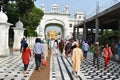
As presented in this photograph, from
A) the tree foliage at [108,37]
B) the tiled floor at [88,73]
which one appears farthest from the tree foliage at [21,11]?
the tiled floor at [88,73]

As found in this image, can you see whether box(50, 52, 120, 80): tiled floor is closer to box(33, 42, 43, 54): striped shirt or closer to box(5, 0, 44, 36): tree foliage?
box(33, 42, 43, 54): striped shirt

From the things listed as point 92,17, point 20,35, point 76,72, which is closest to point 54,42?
point 20,35

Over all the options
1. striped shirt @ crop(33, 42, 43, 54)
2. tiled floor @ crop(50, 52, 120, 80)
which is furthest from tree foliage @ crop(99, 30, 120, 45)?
striped shirt @ crop(33, 42, 43, 54)

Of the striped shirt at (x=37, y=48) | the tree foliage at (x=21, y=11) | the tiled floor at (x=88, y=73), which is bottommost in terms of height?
the tiled floor at (x=88, y=73)

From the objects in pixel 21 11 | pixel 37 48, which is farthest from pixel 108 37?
pixel 37 48

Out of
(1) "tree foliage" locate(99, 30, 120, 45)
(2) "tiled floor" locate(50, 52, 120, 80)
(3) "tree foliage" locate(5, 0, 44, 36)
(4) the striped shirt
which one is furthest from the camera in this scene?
(3) "tree foliage" locate(5, 0, 44, 36)

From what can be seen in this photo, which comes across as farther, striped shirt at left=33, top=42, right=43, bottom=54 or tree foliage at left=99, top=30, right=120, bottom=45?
tree foliage at left=99, top=30, right=120, bottom=45

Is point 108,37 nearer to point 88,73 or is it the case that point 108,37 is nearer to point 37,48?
point 88,73

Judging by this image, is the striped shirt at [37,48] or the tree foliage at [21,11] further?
the tree foliage at [21,11]

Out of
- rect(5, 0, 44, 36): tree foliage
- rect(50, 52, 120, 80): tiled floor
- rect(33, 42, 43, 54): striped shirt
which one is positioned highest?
rect(5, 0, 44, 36): tree foliage

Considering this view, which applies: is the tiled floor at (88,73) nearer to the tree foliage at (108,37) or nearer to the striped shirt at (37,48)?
the striped shirt at (37,48)

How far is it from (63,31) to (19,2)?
5889 centimetres

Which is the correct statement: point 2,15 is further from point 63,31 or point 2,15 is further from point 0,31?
point 63,31

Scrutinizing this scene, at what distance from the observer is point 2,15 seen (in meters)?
23.5
